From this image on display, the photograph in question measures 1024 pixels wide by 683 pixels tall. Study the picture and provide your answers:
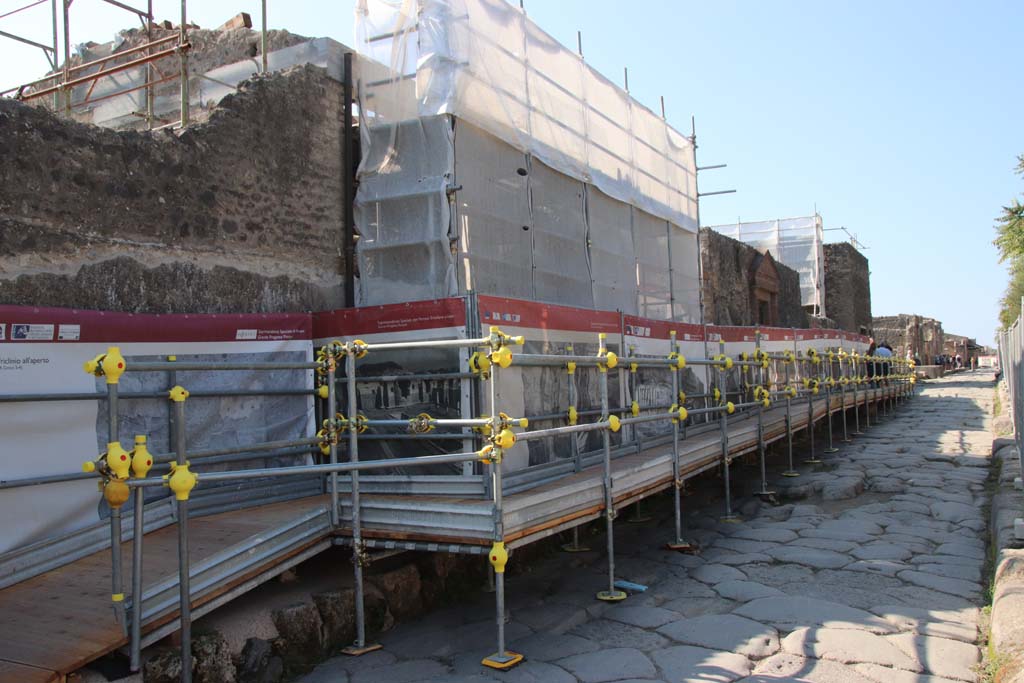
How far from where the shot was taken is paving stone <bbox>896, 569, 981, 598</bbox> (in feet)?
17.7

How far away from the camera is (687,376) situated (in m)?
9.59

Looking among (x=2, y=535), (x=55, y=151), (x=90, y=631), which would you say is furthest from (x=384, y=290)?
(x=90, y=631)

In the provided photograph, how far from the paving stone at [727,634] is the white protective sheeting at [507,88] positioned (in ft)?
14.8

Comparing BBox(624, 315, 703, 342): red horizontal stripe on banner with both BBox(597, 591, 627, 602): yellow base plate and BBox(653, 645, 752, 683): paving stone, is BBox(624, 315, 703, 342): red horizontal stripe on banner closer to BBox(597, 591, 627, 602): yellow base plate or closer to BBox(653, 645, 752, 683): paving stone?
BBox(597, 591, 627, 602): yellow base plate

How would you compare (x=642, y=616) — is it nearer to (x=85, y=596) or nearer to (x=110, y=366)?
(x=85, y=596)

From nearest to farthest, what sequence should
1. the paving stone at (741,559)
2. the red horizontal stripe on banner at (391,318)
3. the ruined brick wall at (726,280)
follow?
the red horizontal stripe on banner at (391,318) < the paving stone at (741,559) < the ruined brick wall at (726,280)

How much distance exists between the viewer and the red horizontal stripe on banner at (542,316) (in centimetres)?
582

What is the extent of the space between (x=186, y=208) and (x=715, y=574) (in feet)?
15.4

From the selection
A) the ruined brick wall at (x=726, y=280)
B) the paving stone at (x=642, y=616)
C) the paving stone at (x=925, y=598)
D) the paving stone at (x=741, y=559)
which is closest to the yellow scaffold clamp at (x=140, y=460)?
the paving stone at (x=642, y=616)

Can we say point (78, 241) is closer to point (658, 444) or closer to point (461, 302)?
point (461, 302)

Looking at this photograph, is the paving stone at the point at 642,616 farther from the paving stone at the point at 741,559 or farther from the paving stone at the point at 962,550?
the paving stone at the point at 962,550

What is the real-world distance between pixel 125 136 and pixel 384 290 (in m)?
2.43

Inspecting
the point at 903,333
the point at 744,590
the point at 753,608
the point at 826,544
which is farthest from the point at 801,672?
the point at 903,333

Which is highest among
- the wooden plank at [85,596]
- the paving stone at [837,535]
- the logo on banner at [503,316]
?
Answer: the logo on banner at [503,316]
